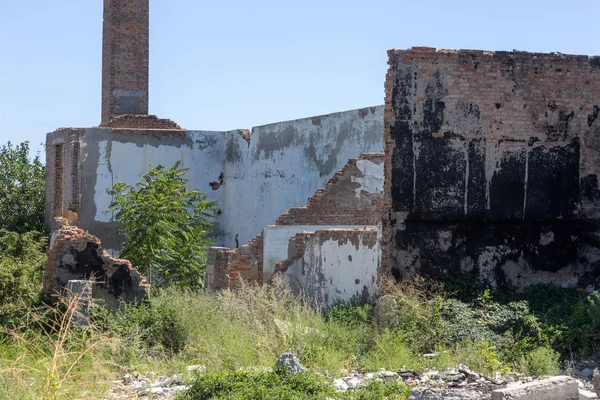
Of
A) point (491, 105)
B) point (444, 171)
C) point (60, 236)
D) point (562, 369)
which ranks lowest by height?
point (562, 369)

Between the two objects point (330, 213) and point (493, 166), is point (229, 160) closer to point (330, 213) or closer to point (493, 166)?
point (330, 213)

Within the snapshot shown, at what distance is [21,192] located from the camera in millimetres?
27109

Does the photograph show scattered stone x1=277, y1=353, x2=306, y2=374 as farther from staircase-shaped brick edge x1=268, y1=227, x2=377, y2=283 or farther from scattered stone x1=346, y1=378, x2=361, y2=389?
staircase-shaped brick edge x1=268, y1=227, x2=377, y2=283

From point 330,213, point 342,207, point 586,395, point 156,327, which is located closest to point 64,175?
point 330,213

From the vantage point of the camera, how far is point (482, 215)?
13.7 metres

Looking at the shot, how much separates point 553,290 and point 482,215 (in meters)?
1.44

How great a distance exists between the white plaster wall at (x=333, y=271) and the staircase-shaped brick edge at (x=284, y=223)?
1.70 metres

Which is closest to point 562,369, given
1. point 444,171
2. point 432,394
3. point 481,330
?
point 481,330

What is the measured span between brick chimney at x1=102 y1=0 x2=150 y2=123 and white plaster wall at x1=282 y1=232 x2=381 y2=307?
14433 millimetres

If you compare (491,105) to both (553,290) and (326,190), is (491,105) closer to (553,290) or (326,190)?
(553,290)

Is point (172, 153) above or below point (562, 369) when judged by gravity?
above

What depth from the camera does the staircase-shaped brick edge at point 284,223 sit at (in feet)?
56.7

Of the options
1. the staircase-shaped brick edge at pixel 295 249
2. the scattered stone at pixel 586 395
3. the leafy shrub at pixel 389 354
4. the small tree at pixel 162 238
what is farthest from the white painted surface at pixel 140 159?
the scattered stone at pixel 586 395

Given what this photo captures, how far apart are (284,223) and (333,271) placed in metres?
3.91
